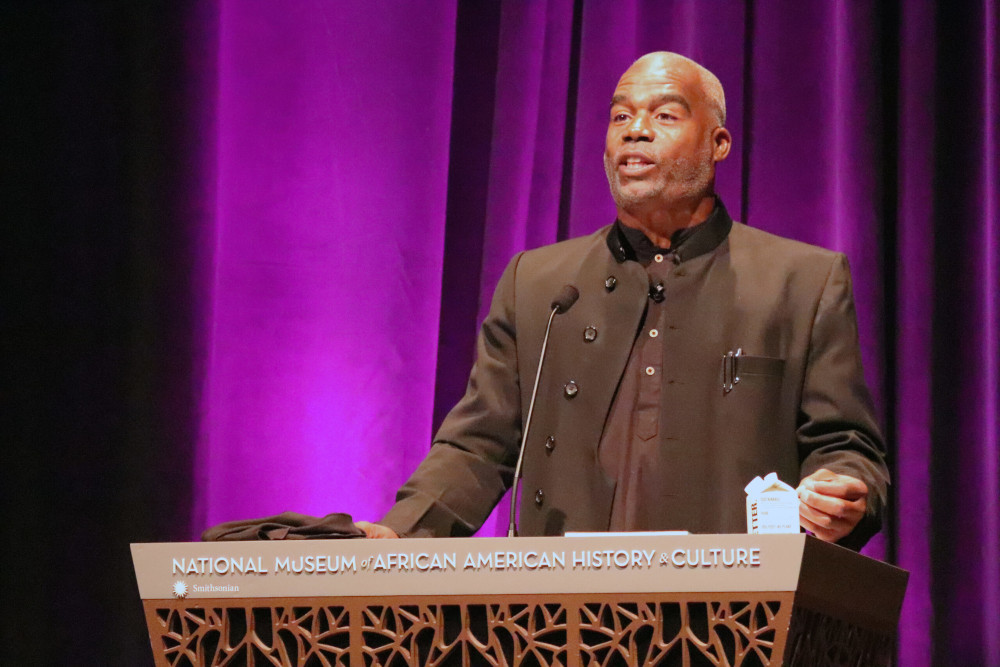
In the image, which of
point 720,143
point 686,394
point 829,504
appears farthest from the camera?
point 720,143

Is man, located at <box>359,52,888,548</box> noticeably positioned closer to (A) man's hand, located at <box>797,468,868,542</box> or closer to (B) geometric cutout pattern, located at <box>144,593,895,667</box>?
(A) man's hand, located at <box>797,468,868,542</box>

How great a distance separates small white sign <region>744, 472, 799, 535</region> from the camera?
1.78 metres

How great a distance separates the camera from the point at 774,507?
1792mm

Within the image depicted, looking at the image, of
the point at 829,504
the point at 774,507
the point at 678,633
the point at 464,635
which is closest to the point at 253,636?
the point at 464,635

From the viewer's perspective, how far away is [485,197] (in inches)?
143

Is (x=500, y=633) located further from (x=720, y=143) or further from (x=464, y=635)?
(x=720, y=143)

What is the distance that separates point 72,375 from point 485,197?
120 cm

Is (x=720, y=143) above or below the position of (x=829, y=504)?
above

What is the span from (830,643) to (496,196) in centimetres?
208

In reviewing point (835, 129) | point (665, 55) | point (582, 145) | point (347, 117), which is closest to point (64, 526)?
point (347, 117)

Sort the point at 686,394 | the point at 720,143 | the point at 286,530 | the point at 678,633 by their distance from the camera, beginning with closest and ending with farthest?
the point at 678,633, the point at 286,530, the point at 686,394, the point at 720,143

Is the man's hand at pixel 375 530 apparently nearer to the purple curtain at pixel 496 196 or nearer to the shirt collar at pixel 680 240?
the shirt collar at pixel 680 240

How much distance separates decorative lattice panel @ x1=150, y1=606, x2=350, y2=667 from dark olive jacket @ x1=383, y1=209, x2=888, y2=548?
1.92 feet

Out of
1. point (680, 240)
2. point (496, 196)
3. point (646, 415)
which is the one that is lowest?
point (646, 415)
